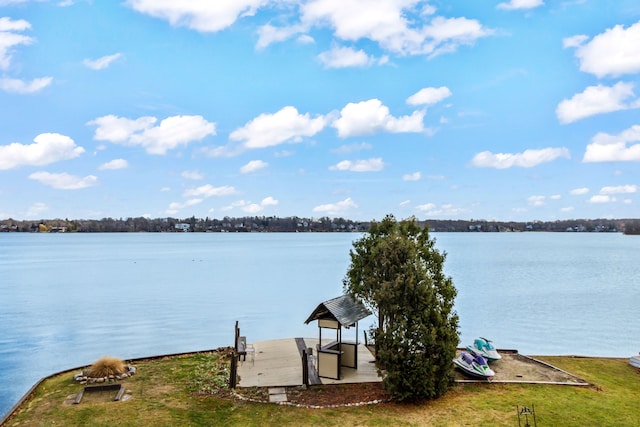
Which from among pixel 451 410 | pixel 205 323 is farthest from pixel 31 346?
pixel 451 410

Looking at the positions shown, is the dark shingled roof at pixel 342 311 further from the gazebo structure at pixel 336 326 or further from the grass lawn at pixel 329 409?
the grass lawn at pixel 329 409

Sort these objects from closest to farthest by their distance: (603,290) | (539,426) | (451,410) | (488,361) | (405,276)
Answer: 1. (539,426)
2. (451,410)
3. (405,276)
4. (488,361)
5. (603,290)

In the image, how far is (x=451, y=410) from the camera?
1196 centimetres

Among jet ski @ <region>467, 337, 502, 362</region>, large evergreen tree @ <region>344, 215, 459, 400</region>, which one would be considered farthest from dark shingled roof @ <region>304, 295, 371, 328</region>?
jet ski @ <region>467, 337, 502, 362</region>

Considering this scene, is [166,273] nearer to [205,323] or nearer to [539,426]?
[205,323]

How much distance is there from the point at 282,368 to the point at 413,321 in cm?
549

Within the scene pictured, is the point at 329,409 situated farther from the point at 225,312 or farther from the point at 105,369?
the point at 225,312

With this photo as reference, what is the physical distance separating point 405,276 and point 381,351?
2.24 meters

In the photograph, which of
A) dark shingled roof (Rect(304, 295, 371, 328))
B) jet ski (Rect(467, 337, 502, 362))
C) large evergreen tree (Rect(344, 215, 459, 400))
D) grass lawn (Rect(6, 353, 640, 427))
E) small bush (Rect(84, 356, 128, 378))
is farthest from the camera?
jet ski (Rect(467, 337, 502, 362))

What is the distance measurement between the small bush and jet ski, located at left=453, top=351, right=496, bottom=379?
1138 centimetres

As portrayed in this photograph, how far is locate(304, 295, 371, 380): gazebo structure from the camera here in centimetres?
1431

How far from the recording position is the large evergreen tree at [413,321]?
12.4 metres

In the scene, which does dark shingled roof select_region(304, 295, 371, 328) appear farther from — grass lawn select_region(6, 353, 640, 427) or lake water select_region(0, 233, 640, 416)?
lake water select_region(0, 233, 640, 416)

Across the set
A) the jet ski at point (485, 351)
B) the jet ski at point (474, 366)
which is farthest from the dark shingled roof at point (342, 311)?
the jet ski at point (485, 351)
